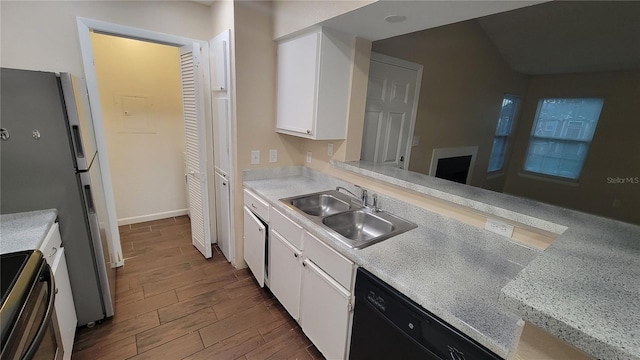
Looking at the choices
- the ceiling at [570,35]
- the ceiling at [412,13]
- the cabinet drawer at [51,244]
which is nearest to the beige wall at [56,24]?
the cabinet drawer at [51,244]

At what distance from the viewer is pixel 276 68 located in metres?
2.21

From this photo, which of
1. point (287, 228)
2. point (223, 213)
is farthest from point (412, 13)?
point (223, 213)

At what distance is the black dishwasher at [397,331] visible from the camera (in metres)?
0.84

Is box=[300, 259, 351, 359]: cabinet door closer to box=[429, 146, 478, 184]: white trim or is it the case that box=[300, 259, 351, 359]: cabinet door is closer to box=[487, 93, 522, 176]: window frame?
box=[429, 146, 478, 184]: white trim

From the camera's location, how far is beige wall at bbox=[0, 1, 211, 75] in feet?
5.68

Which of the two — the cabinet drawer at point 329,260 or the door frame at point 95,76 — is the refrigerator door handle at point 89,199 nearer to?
the door frame at point 95,76

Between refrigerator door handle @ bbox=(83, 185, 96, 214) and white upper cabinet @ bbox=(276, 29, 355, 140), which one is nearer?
refrigerator door handle @ bbox=(83, 185, 96, 214)

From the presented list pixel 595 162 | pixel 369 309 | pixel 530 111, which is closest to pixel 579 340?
pixel 369 309

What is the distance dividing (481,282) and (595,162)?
4.07 meters

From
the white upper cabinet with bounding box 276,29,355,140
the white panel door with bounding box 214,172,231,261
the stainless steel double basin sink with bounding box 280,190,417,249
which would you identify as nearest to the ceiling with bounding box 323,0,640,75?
the white upper cabinet with bounding box 276,29,355,140

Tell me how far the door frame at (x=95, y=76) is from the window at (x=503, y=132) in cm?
423

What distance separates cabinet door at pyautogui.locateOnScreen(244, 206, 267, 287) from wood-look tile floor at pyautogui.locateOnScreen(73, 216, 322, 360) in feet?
0.68

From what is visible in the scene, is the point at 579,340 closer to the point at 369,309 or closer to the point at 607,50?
the point at 369,309

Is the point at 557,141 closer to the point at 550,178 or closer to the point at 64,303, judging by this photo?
the point at 550,178
